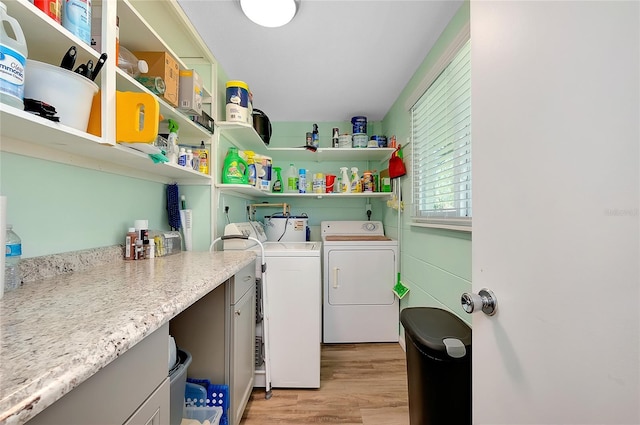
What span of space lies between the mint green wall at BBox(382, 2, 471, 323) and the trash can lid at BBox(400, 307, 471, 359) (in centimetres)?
26

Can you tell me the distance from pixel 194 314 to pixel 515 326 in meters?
1.32

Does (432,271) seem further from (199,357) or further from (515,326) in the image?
(199,357)

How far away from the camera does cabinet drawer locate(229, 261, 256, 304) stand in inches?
51.3

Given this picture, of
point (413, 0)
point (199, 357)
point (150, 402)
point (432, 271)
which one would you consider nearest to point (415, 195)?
point (432, 271)

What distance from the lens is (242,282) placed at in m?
1.44

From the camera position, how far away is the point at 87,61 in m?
0.91

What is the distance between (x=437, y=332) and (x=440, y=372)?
0.14 metres

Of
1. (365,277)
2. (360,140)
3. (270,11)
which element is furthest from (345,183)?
(270,11)

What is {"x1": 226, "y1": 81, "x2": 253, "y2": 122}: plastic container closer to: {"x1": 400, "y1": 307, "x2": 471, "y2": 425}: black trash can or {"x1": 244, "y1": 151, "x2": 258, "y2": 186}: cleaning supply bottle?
{"x1": 244, "y1": 151, "x2": 258, "y2": 186}: cleaning supply bottle

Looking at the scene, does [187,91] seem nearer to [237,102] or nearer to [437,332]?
[237,102]

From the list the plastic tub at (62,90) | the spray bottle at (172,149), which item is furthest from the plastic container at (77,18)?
the spray bottle at (172,149)

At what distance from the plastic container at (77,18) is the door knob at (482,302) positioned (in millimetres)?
1399

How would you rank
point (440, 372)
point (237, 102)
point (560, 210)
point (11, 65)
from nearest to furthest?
point (560, 210), point (11, 65), point (440, 372), point (237, 102)

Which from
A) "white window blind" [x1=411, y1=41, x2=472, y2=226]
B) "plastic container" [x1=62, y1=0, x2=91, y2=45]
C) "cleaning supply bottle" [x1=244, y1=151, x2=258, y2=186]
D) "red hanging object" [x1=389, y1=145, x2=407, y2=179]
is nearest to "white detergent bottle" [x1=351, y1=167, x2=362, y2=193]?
"red hanging object" [x1=389, y1=145, x2=407, y2=179]
